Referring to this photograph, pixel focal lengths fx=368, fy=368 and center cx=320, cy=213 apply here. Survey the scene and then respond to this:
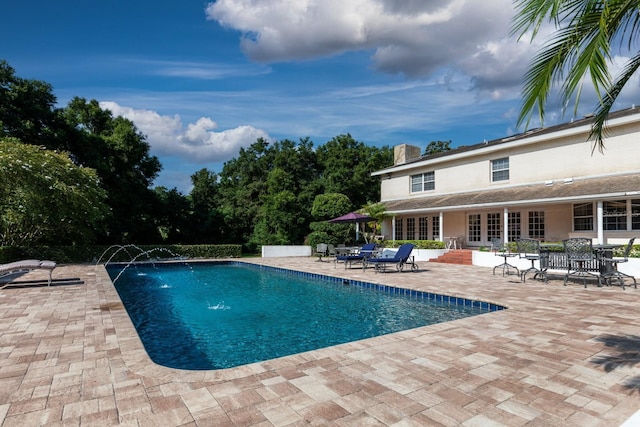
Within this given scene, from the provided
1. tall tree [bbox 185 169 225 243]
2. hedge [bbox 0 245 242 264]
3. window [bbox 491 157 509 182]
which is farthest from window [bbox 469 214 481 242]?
tall tree [bbox 185 169 225 243]

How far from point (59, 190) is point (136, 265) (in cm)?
559

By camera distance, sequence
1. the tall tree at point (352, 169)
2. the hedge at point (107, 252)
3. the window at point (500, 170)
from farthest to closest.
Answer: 1. the tall tree at point (352, 169)
2. the window at point (500, 170)
3. the hedge at point (107, 252)

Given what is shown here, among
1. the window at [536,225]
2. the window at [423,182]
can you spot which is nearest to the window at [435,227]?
the window at [423,182]

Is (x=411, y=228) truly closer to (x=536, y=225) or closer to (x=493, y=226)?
(x=493, y=226)

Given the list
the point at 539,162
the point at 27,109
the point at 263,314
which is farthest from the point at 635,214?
the point at 27,109

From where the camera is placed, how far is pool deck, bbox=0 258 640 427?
2.94 m

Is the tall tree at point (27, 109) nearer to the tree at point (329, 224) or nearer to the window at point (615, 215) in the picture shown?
the tree at point (329, 224)

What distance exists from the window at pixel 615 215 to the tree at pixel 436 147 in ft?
101

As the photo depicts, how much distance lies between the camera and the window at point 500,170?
20.1m

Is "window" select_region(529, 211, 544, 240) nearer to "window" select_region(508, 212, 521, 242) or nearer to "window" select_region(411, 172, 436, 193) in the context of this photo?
"window" select_region(508, 212, 521, 242)

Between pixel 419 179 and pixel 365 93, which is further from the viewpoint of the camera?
pixel 419 179

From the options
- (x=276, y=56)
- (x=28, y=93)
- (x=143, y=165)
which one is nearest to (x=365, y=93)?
(x=276, y=56)

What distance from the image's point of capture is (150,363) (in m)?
4.09

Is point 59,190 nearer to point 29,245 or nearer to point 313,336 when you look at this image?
point 29,245
